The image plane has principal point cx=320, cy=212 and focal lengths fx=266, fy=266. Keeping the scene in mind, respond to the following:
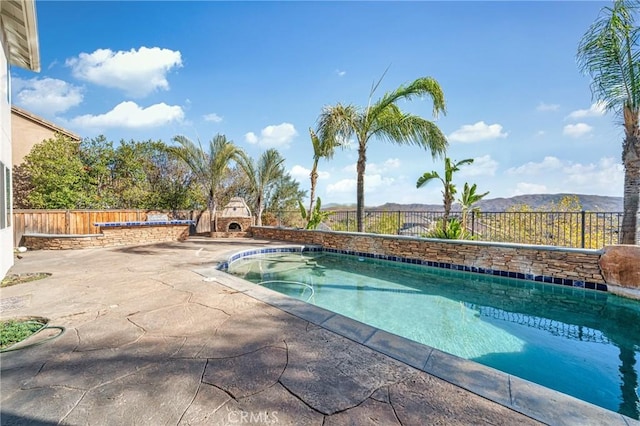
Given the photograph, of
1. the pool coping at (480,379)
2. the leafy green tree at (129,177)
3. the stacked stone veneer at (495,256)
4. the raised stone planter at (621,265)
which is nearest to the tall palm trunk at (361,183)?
the stacked stone veneer at (495,256)

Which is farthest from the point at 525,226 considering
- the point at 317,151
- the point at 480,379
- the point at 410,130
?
the point at 317,151

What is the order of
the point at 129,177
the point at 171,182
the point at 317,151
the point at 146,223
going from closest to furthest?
1. the point at 317,151
2. the point at 146,223
3. the point at 129,177
4. the point at 171,182

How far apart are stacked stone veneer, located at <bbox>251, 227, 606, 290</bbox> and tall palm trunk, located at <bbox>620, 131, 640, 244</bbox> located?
0.81 metres

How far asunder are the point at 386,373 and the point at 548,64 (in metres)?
9.46

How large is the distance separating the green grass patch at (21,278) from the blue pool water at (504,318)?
13.3ft

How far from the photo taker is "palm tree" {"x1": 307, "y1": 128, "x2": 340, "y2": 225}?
11164 millimetres

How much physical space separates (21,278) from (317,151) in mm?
10037

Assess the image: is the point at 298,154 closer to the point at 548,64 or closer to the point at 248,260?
the point at 248,260

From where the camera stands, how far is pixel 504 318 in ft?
14.4

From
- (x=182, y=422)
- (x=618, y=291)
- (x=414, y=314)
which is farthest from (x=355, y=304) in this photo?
(x=618, y=291)

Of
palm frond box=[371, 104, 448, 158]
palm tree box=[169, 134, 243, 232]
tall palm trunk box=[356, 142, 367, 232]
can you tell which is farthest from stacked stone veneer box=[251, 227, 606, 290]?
palm tree box=[169, 134, 243, 232]

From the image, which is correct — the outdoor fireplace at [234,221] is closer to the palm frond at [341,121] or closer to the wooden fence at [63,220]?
the wooden fence at [63,220]

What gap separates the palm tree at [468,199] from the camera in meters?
8.77

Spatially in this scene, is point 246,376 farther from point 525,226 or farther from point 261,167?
point 261,167
